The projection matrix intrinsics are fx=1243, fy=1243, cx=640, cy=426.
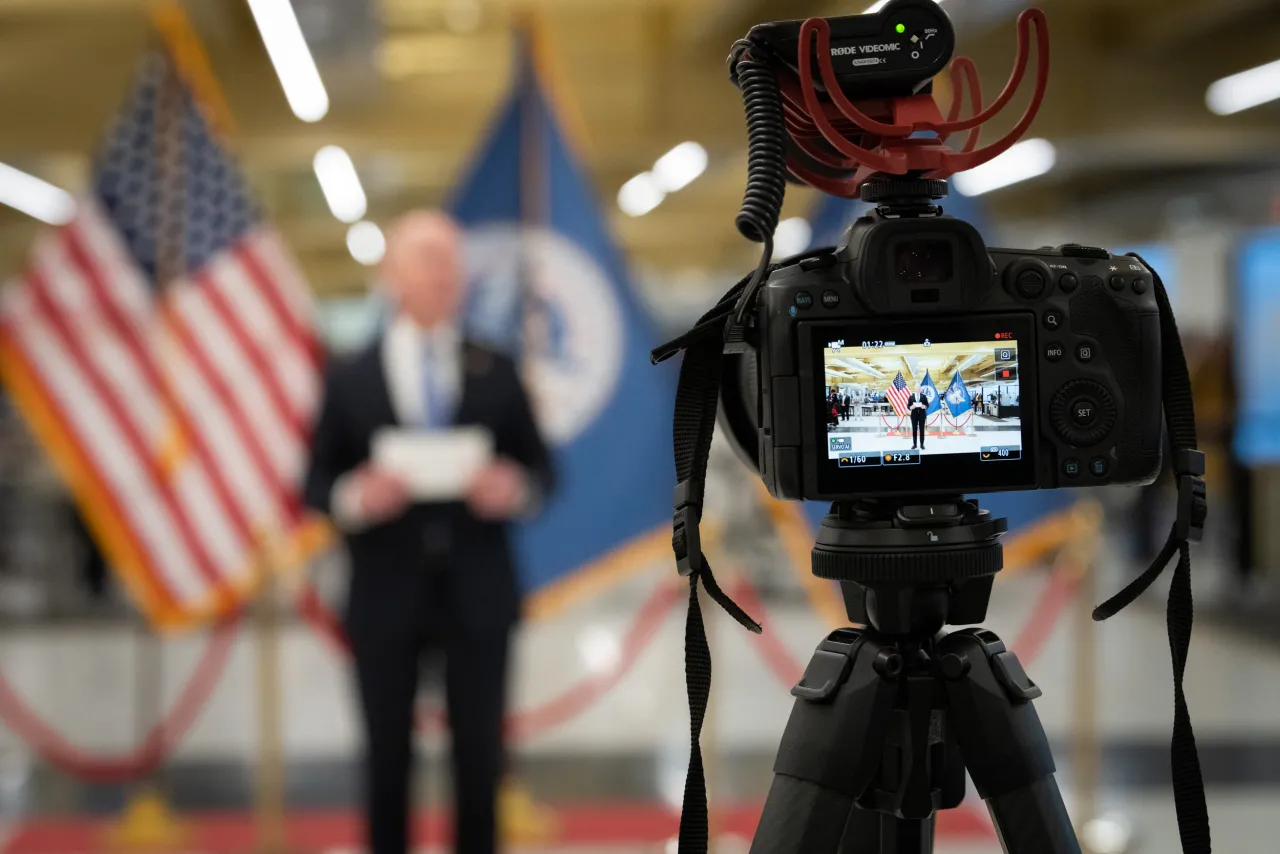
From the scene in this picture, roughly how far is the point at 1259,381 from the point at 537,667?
5.08 meters

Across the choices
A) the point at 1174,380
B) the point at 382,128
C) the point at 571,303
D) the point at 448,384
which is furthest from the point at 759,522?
the point at 1174,380

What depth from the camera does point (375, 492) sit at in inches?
97.7

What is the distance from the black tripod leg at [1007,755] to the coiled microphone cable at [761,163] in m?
0.39

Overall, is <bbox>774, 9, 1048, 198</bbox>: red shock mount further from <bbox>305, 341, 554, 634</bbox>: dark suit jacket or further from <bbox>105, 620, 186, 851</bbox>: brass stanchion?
<bbox>105, 620, 186, 851</bbox>: brass stanchion

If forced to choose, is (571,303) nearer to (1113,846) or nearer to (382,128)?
(1113,846)

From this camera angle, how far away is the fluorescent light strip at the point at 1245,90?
759cm

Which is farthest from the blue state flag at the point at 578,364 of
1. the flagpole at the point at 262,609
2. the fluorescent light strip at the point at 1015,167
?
the fluorescent light strip at the point at 1015,167

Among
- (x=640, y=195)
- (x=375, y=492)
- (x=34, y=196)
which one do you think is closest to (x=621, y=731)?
(x=375, y=492)

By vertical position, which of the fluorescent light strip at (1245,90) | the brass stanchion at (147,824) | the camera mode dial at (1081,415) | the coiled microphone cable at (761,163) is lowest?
the brass stanchion at (147,824)

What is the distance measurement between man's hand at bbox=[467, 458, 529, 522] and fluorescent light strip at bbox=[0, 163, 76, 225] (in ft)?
35.7

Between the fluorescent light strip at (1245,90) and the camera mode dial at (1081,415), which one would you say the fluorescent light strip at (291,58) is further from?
the fluorescent light strip at (1245,90)

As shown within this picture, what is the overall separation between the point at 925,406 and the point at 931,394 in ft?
0.04

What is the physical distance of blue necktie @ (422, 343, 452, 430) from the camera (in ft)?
8.82

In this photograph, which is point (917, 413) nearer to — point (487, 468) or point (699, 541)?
point (699, 541)
